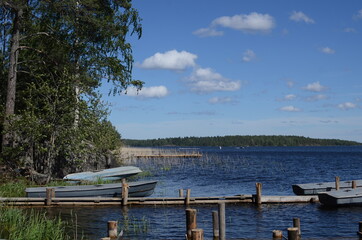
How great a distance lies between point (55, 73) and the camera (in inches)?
1203

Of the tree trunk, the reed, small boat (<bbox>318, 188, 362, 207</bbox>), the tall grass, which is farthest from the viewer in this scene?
the tree trunk

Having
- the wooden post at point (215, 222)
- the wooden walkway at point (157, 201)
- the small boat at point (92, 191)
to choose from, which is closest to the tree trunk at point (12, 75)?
the small boat at point (92, 191)

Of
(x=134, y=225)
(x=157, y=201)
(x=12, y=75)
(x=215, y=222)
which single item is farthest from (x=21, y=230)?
(x=12, y=75)

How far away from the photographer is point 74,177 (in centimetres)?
3288

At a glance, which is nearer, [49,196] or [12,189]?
[49,196]

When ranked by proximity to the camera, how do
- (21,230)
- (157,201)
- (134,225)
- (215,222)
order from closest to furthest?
1. (21,230)
2. (215,222)
3. (134,225)
4. (157,201)

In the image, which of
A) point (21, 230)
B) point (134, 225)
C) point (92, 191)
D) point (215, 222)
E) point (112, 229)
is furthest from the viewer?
point (92, 191)

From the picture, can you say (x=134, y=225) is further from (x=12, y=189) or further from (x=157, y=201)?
(x=12, y=189)

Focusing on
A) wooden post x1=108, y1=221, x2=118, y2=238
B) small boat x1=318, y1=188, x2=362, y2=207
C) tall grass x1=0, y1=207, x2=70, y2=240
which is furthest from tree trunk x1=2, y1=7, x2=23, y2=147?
small boat x1=318, y1=188, x2=362, y2=207

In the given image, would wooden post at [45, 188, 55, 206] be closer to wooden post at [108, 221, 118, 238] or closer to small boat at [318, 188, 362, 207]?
wooden post at [108, 221, 118, 238]

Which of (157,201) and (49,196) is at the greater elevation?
(49,196)

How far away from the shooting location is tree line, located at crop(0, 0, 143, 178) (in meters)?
29.6

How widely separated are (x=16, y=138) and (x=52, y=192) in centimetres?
723

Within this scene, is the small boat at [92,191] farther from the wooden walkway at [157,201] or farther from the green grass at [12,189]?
the wooden walkway at [157,201]
